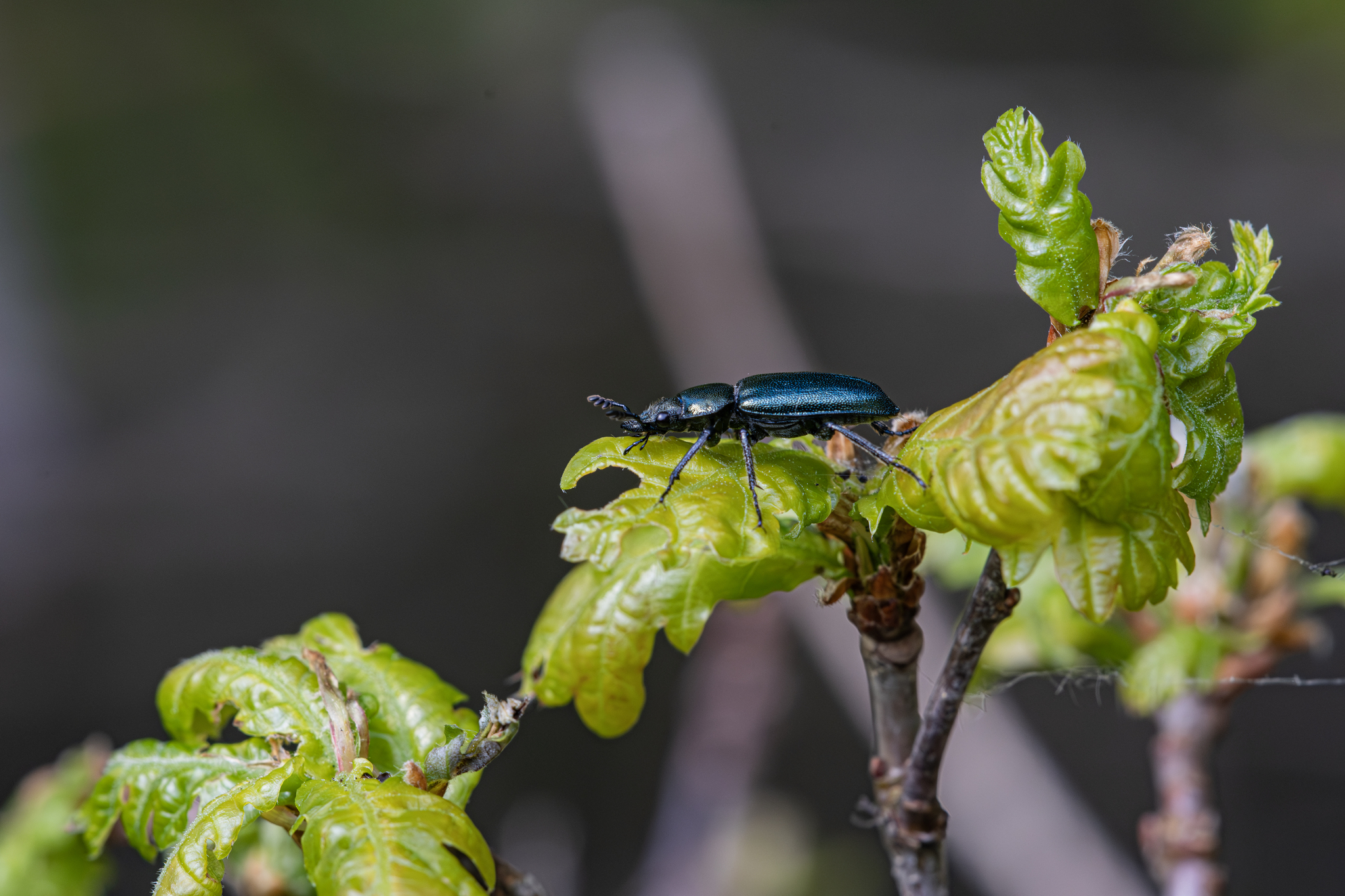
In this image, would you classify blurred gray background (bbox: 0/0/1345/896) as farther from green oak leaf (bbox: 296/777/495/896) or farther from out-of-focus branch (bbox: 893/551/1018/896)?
green oak leaf (bbox: 296/777/495/896)

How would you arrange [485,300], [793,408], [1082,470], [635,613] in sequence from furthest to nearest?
[485,300], [793,408], [635,613], [1082,470]

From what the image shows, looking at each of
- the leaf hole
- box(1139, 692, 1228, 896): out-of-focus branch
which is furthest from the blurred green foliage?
the leaf hole

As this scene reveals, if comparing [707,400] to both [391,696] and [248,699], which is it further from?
[248,699]

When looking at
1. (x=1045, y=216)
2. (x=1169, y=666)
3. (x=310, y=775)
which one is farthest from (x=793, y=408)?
(x=1169, y=666)

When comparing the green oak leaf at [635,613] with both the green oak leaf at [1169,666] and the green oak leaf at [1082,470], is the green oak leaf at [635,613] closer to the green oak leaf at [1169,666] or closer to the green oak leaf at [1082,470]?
the green oak leaf at [1082,470]

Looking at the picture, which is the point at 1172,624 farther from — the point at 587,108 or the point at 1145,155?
the point at 587,108

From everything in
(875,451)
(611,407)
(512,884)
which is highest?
(611,407)
